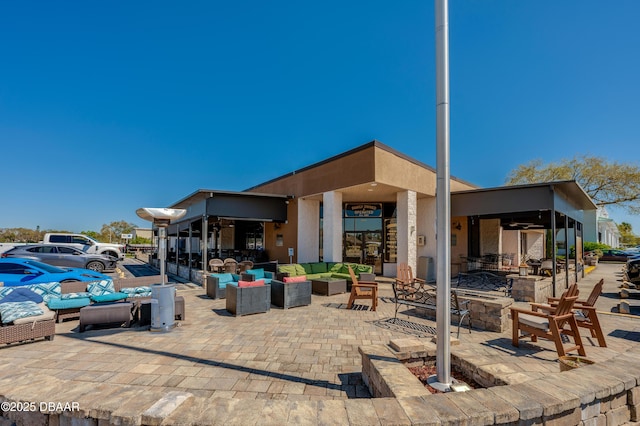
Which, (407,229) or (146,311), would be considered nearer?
(146,311)

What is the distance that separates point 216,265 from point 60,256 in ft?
24.9

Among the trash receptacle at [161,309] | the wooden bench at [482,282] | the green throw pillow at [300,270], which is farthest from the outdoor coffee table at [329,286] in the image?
the trash receptacle at [161,309]

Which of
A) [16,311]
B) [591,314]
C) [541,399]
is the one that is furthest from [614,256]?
[16,311]

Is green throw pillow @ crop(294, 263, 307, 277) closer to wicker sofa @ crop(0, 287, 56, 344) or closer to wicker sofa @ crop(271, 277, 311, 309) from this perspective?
wicker sofa @ crop(271, 277, 311, 309)

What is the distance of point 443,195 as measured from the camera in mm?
2816

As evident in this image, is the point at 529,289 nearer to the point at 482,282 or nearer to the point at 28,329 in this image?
the point at 482,282

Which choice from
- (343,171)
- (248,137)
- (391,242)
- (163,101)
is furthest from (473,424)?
(248,137)

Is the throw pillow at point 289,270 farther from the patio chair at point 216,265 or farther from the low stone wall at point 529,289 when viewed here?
the low stone wall at point 529,289

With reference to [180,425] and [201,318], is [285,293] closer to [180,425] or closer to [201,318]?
[201,318]

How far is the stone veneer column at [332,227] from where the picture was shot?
11.9m

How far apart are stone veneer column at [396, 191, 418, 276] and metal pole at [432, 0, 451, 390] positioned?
29.9 feet

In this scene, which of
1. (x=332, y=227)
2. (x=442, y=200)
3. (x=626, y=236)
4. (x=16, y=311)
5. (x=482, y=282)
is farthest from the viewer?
(x=626, y=236)

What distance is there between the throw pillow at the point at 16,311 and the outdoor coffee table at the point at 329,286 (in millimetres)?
6493

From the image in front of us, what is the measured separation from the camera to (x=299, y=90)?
16672 millimetres
